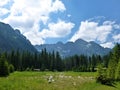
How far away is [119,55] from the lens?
94.8 meters

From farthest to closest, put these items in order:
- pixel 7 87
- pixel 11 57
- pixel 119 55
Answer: pixel 11 57 → pixel 119 55 → pixel 7 87

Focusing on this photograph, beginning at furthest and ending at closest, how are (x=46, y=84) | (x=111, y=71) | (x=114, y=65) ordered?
(x=114, y=65)
(x=111, y=71)
(x=46, y=84)

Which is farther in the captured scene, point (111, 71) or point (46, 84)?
point (111, 71)

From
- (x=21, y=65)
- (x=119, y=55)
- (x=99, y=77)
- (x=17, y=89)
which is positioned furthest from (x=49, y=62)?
(x=17, y=89)

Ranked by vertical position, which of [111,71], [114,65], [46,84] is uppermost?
[114,65]

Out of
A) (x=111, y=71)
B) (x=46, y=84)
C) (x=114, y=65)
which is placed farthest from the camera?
(x=114, y=65)

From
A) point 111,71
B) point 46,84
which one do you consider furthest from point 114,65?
point 46,84

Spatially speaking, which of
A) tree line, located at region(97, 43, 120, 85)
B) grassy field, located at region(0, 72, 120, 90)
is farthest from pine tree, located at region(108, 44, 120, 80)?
grassy field, located at region(0, 72, 120, 90)

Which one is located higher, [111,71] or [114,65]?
[114,65]

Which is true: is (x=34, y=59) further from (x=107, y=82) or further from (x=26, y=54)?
(x=107, y=82)

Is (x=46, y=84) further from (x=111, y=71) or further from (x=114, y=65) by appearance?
(x=114, y=65)

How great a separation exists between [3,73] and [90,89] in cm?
3818

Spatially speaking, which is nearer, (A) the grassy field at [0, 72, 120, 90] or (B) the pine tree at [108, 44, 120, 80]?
(A) the grassy field at [0, 72, 120, 90]

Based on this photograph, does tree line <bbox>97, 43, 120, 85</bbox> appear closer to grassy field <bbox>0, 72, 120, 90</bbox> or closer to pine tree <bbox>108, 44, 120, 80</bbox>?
pine tree <bbox>108, 44, 120, 80</bbox>
